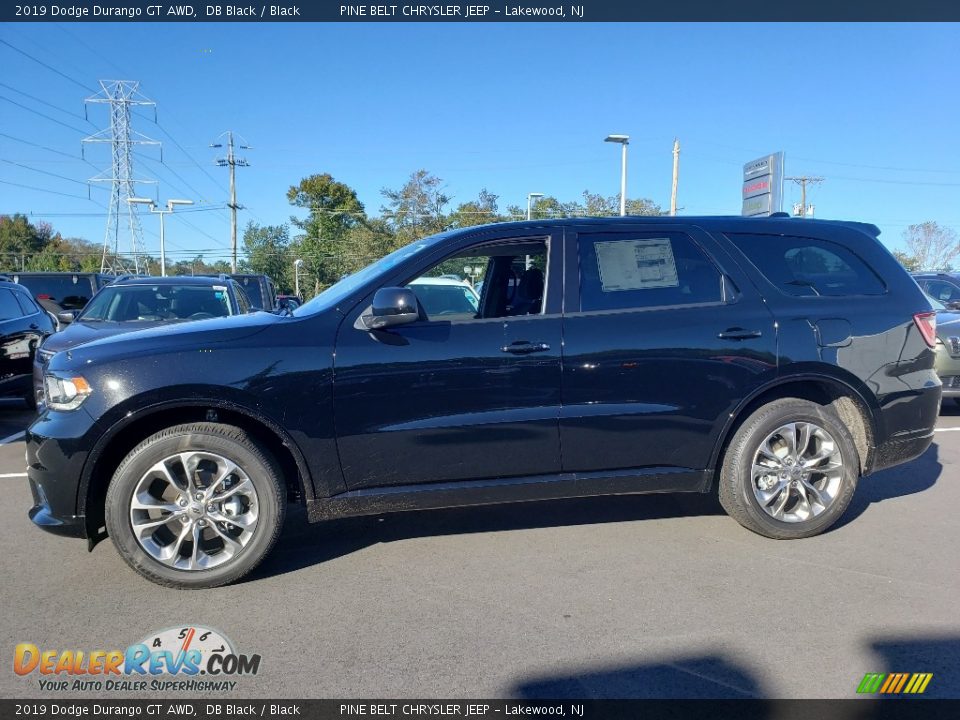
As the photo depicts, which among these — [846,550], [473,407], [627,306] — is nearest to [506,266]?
[627,306]

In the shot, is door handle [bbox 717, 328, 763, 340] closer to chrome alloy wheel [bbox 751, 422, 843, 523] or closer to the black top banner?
chrome alloy wheel [bbox 751, 422, 843, 523]

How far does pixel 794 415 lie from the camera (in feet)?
13.7

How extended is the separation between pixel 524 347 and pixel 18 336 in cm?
731

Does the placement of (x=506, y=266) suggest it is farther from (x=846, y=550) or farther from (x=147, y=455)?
(x=846, y=550)

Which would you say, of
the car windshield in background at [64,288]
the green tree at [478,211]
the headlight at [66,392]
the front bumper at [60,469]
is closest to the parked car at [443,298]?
the headlight at [66,392]

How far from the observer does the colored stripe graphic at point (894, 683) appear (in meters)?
2.72

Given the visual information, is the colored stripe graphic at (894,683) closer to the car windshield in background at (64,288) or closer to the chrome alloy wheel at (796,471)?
the chrome alloy wheel at (796,471)

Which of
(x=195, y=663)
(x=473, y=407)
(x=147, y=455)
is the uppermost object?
(x=473, y=407)

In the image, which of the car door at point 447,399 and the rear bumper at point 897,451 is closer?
the car door at point 447,399

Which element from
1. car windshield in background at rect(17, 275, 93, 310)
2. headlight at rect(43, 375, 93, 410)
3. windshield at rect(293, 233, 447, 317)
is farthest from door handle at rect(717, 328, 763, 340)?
car windshield in background at rect(17, 275, 93, 310)

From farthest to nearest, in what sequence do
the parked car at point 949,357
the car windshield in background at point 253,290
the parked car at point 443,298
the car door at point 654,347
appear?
the car windshield in background at point 253,290 → the parked car at point 949,357 → the parked car at point 443,298 → the car door at point 654,347

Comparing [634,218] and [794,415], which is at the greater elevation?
[634,218]

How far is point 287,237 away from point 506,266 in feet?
234

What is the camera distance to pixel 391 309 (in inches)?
142
